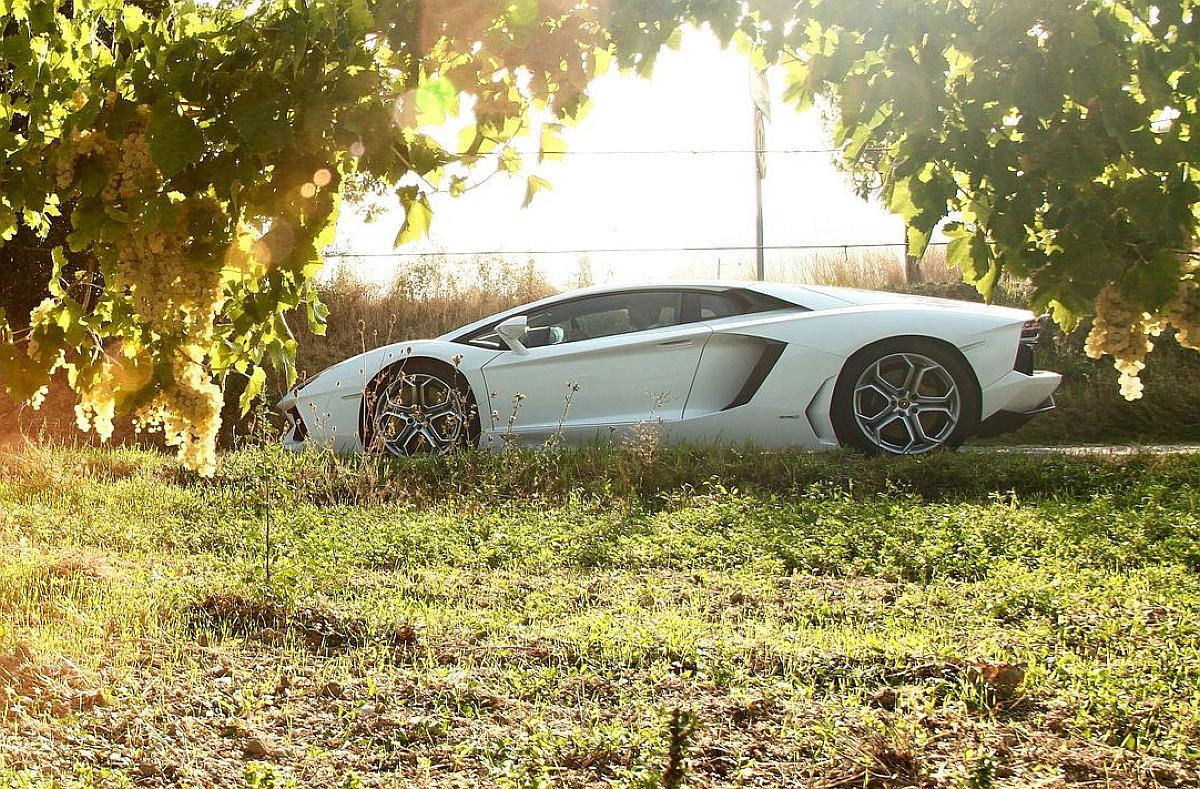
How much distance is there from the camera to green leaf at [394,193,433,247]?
330 cm

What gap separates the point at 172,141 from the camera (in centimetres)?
285

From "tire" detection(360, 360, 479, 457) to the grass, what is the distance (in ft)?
4.71

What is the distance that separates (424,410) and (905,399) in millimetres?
3346

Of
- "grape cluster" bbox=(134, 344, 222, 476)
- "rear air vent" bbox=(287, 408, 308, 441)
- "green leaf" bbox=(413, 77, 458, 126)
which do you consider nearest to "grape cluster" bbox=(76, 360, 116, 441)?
"grape cluster" bbox=(134, 344, 222, 476)

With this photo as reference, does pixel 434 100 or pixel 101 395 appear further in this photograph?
pixel 101 395

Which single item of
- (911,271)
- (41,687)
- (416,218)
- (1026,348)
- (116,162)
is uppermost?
(911,271)

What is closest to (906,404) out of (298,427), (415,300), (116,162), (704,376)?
(704,376)

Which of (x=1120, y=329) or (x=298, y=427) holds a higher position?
(x=1120, y=329)

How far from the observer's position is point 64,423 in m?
11.0

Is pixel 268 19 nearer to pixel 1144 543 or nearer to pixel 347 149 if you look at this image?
pixel 347 149

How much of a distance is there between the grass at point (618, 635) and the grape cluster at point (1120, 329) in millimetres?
966

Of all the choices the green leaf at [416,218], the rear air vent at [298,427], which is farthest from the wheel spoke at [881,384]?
the green leaf at [416,218]

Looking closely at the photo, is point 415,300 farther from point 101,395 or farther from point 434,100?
point 434,100

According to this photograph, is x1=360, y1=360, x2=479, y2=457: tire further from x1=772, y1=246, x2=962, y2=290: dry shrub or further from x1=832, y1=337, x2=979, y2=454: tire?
x1=772, y1=246, x2=962, y2=290: dry shrub
